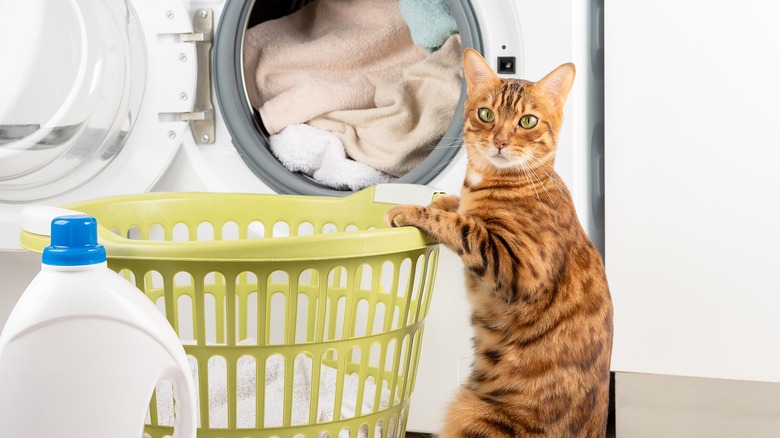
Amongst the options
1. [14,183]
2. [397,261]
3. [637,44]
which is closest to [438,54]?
[637,44]

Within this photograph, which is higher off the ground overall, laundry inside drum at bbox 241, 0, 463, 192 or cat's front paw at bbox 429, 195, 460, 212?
laundry inside drum at bbox 241, 0, 463, 192

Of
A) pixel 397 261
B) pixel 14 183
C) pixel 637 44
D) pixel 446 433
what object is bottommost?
pixel 446 433

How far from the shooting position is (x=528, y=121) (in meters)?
1.20

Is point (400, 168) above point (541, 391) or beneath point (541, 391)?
above

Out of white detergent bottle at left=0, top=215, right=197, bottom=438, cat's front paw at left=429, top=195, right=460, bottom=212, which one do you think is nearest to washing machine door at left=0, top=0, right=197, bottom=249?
cat's front paw at left=429, top=195, right=460, bottom=212

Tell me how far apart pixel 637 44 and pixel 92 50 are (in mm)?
942

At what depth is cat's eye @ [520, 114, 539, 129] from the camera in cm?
119

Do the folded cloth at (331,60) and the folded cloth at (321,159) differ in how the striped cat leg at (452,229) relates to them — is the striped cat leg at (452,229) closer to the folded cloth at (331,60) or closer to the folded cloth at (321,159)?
the folded cloth at (321,159)

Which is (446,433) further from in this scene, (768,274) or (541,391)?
(768,274)

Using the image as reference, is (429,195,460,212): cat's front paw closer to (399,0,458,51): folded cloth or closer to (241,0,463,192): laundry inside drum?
(241,0,463,192): laundry inside drum

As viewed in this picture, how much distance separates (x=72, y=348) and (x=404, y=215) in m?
0.44

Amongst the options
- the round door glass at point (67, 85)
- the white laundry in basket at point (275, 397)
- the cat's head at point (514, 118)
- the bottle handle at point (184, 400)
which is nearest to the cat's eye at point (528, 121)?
the cat's head at point (514, 118)

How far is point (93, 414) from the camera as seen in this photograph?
0.84 meters

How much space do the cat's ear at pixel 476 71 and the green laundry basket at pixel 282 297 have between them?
7.3 inches
